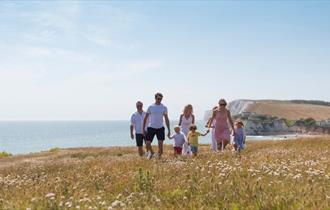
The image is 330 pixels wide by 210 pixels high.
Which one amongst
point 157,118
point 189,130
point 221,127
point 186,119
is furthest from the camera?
point 186,119

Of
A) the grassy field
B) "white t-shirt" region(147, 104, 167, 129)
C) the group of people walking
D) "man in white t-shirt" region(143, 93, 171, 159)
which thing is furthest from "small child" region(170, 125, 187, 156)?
the grassy field

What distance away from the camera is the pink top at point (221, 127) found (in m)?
21.3

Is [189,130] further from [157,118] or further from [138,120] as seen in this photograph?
[157,118]

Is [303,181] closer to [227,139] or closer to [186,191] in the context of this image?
[186,191]

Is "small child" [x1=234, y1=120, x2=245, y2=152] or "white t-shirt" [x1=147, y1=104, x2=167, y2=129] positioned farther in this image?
"small child" [x1=234, y1=120, x2=245, y2=152]

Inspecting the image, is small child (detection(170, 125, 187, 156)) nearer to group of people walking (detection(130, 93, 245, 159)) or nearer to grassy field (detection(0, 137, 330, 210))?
group of people walking (detection(130, 93, 245, 159))

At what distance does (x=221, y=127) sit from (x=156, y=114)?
354cm

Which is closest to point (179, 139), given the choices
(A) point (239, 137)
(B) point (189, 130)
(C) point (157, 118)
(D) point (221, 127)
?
(B) point (189, 130)

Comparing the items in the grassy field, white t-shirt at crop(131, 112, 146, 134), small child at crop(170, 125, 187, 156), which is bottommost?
the grassy field

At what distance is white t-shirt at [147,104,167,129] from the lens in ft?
63.3

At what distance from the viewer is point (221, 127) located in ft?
70.2

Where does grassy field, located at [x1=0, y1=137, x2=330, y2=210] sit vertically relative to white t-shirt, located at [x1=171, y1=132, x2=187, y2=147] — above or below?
below

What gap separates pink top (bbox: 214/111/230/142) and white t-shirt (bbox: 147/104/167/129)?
307cm

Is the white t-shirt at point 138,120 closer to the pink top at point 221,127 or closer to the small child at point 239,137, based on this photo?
the pink top at point 221,127
